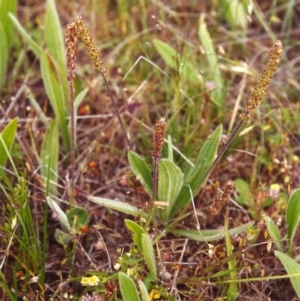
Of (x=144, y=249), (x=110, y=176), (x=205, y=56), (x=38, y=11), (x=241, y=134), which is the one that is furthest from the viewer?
(x=38, y=11)

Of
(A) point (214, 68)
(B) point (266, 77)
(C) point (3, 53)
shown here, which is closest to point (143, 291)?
(B) point (266, 77)

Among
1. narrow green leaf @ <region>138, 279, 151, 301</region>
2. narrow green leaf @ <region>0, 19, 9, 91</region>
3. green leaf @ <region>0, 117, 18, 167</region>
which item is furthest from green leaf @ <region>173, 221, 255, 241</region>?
narrow green leaf @ <region>0, 19, 9, 91</region>

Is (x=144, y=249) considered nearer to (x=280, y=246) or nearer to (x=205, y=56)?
(x=280, y=246)

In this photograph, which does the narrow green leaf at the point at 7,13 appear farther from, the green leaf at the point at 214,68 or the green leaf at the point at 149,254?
the green leaf at the point at 149,254

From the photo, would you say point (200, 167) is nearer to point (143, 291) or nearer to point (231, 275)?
point (231, 275)

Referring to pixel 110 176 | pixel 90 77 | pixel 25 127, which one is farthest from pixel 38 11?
pixel 110 176
